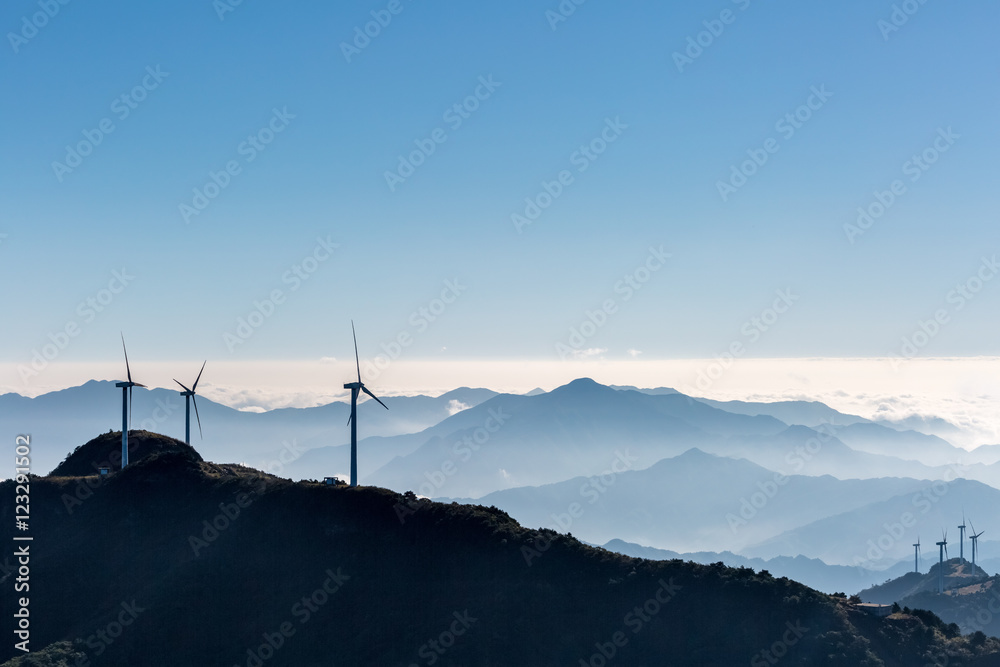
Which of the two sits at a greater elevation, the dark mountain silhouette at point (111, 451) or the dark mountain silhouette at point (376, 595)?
the dark mountain silhouette at point (111, 451)

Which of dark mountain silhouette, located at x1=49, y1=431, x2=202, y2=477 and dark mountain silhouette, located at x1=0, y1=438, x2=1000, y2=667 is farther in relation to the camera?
dark mountain silhouette, located at x1=49, y1=431, x2=202, y2=477

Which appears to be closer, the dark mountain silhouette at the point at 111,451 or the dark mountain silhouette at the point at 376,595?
the dark mountain silhouette at the point at 376,595

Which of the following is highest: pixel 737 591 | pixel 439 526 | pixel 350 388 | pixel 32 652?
pixel 350 388

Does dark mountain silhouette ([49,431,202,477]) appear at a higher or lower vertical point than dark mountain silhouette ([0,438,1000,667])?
higher

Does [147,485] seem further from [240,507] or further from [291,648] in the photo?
[291,648]

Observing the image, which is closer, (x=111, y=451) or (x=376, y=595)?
(x=376, y=595)

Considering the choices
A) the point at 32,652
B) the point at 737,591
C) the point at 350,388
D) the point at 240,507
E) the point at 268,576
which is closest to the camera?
the point at 737,591

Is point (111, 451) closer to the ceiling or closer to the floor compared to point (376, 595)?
closer to the ceiling

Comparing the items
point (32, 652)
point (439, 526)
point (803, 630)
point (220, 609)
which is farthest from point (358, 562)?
point (803, 630)
